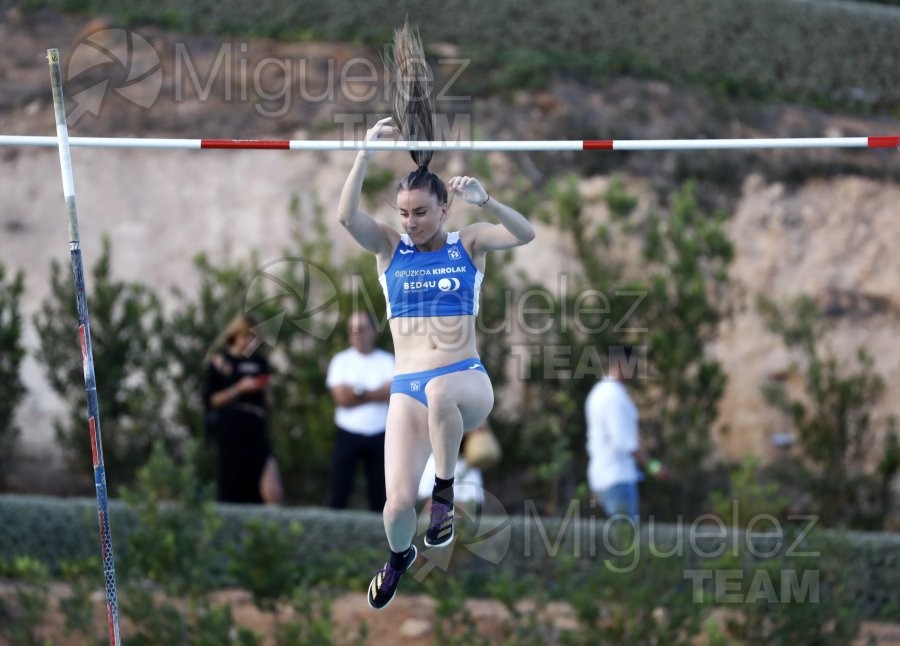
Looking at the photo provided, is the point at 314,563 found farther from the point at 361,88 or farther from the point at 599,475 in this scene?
the point at 361,88

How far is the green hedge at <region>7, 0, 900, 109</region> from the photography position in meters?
15.7

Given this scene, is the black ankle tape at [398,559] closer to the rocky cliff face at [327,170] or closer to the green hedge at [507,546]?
the green hedge at [507,546]

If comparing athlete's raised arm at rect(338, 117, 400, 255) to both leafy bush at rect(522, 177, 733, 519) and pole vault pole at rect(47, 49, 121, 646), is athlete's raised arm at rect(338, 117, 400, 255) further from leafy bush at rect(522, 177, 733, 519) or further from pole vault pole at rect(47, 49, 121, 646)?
leafy bush at rect(522, 177, 733, 519)

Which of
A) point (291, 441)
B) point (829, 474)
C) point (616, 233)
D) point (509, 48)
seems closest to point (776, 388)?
point (829, 474)

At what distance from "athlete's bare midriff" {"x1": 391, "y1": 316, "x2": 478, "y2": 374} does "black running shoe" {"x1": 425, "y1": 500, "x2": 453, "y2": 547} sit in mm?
603

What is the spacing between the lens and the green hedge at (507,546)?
30.1 feet

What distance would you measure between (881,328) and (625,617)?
684 centimetres

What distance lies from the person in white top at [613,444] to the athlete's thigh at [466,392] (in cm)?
407

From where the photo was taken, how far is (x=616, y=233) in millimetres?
13758

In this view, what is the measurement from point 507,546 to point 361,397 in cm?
141

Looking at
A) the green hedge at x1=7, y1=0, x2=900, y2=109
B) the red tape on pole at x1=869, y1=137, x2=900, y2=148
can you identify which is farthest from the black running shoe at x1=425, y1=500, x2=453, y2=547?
the green hedge at x1=7, y1=0, x2=900, y2=109

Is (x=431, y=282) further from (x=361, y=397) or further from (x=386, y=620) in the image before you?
(x=386, y=620)

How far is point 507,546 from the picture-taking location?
9.82m

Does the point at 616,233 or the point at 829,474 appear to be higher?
the point at 616,233
